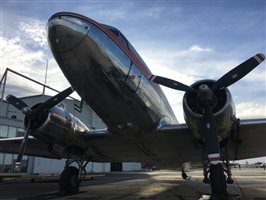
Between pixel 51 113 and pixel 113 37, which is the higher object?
pixel 113 37

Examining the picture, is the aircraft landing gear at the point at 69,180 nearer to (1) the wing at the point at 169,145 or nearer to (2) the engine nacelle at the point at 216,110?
(1) the wing at the point at 169,145

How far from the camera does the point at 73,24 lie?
20.8 ft

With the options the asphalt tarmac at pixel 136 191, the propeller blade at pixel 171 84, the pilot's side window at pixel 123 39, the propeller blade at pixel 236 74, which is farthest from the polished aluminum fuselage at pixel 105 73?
the asphalt tarmac at pixel 136 191

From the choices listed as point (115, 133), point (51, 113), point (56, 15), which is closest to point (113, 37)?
point (56, 15)

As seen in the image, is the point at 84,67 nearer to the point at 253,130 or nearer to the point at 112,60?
the point at 112,60

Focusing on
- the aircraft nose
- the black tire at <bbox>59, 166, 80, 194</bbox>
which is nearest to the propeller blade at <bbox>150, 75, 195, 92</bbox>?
the aircraft nose

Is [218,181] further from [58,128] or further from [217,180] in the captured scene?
[58,128]

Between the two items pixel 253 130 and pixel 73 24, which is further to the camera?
pixel 253 130

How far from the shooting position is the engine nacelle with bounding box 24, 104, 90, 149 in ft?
33.2

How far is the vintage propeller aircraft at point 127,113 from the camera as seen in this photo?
6.78m

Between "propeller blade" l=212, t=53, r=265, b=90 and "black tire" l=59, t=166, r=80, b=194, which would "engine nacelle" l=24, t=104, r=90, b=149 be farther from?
"propeller blade" l=212, t=53, r=265, b=90

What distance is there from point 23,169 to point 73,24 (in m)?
25.1

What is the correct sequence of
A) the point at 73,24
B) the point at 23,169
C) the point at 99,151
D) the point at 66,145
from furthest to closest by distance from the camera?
1. the point at 23,169
2. the point at 99,151
3. the point at 66,145
4. the point at 73,24

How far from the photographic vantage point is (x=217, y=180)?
22.6 ft
